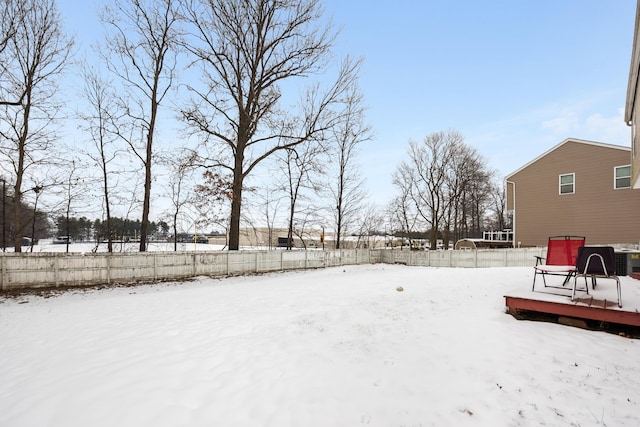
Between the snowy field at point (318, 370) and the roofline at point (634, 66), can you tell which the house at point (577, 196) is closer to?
the roofline at point (634, 66)

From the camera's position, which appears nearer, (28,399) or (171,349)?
(28,399)

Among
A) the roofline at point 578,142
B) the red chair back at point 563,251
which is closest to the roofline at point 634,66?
the red chair back at point 563,251

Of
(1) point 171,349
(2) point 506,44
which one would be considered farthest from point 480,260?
(1) point 171,349

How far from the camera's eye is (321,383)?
3021 mm

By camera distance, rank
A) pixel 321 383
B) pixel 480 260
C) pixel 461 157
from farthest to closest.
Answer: pixel 461 157 → pixel 480 260 → pixel 321 383

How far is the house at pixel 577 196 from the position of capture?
1523 cm

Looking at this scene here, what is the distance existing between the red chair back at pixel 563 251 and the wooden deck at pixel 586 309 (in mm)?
711

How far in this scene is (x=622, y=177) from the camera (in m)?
15.3

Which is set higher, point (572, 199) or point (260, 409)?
point (572, 199)

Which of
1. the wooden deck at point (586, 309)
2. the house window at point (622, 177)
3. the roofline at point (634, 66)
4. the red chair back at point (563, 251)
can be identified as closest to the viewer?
the wooden deck at point (586, 309)

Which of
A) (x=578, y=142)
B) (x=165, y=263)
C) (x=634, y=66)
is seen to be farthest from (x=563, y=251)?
(x=578, y=142)

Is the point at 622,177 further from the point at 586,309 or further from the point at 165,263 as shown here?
the point at 165,263

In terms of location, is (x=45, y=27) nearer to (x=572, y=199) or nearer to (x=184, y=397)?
(x=184, y=397)

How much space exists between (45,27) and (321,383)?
55.7ft
